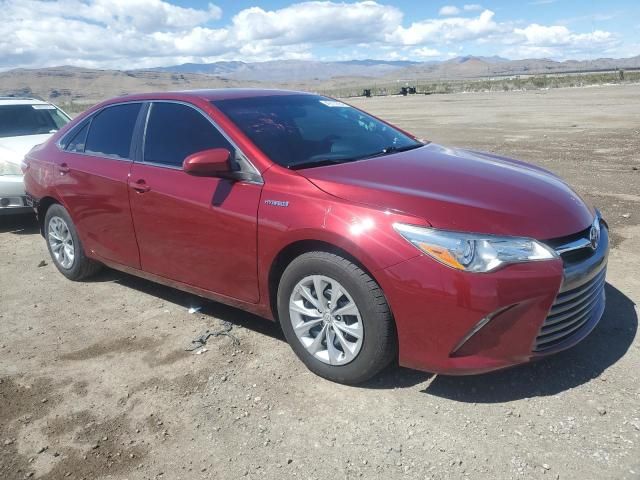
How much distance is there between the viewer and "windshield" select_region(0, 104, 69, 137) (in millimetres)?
8477

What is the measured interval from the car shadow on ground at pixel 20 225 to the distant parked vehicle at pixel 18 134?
462 mm

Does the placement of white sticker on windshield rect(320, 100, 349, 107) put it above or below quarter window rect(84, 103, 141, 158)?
above

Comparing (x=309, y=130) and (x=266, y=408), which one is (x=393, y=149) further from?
(x=266, y=408)

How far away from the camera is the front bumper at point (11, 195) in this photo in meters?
7.13

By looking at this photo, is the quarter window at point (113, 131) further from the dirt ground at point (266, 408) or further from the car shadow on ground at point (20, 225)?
the car shadow on ground at point (20, 225)

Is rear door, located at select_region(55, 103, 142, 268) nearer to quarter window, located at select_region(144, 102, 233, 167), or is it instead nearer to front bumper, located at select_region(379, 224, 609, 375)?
quarter window, located at select_region(144, 102, 233, 167)

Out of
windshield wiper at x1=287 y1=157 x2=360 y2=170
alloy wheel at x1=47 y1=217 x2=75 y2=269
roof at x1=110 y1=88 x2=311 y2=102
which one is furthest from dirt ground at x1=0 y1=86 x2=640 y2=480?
roof at x1=110 y1=88 x2=311 y2=102

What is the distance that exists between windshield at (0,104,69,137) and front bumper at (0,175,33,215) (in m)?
1.48

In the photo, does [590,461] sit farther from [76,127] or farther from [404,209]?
[76,127]

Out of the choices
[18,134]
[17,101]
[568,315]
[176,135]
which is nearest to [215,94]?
[176,135]

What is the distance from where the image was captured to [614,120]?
17.7 metres

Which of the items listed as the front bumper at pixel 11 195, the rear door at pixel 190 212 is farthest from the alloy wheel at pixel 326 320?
the front bumper at pixel 11 195

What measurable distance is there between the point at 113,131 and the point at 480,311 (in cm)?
341

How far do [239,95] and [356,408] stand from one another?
2.50 m
